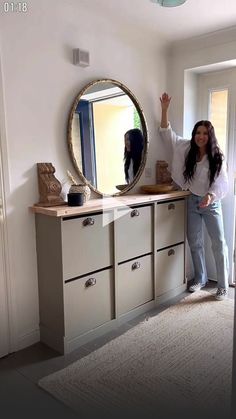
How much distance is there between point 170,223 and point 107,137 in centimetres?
90

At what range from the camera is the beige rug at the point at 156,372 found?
169 cm

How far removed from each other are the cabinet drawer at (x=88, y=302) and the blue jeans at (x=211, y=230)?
39.9 inches

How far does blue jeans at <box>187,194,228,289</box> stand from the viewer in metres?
2.91

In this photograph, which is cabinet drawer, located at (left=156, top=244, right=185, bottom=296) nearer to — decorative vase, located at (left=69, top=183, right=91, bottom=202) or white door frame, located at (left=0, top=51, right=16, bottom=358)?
decorative vase, located at (left=69, top=183, right=91, bottom=202)

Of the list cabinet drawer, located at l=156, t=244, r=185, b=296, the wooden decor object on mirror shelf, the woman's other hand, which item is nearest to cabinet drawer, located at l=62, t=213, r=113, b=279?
the wooden decor object on mirror shelf

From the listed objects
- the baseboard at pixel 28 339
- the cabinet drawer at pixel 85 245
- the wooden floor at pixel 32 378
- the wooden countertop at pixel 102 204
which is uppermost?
the wooden countertop at pixel 102 204

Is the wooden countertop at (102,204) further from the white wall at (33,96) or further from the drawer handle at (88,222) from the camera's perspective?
the white wall at (33,96)

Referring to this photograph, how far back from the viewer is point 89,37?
2.40m

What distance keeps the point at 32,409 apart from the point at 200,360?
100 centimetres

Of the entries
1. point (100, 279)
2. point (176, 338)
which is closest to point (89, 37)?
point (100, 279)

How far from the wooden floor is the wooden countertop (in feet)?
2.93

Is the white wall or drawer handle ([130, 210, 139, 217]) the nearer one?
the white wall

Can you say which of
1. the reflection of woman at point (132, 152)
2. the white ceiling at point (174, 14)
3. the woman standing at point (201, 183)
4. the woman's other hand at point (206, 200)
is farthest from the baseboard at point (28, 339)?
the white ceiling at point (174, 14)

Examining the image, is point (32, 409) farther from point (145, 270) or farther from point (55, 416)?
point (145, 270)
